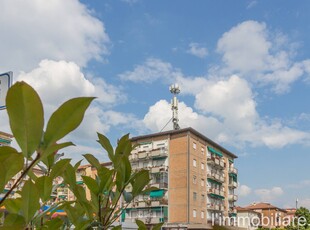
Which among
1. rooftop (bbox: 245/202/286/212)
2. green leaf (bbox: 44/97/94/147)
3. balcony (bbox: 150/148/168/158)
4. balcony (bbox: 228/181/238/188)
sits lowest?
green leaf (bbox: 44/97/94/147)

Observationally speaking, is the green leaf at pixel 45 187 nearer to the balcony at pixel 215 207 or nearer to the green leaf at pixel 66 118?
the green leaf at pixel 66 118

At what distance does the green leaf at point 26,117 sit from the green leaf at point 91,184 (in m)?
0.39

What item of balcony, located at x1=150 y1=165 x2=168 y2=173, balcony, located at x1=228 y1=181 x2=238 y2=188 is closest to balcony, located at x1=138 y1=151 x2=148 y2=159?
balcony, located at x1=150 y1=165 x2=168 y2=173

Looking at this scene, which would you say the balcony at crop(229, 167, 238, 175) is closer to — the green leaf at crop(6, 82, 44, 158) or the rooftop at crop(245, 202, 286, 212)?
the rooftop at crop(245, 202, 286, 212)

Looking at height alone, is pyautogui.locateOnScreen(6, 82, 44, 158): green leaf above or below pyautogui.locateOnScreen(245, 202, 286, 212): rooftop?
below

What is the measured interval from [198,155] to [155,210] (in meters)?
7.77

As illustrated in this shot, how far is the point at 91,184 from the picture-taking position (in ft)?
3.23

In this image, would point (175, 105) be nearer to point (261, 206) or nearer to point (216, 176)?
point (216, 176)

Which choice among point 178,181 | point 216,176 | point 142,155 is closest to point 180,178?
point 178,181

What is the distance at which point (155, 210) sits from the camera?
140 ft

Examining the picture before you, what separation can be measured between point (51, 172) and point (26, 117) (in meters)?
0.39

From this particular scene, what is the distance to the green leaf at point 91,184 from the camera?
0.98 metres

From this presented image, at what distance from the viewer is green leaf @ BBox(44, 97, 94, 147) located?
0.62 m

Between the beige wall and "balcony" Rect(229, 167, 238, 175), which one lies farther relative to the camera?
"balcony" Rect(229, 167, 238, 175)
